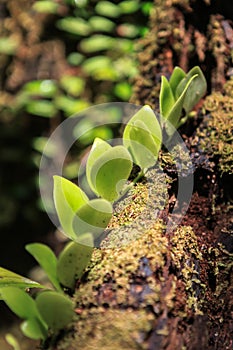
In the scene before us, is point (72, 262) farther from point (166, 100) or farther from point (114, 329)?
point (166, 100)

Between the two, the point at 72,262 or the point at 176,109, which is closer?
the point at 72,262

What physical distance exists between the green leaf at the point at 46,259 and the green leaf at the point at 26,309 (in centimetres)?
7

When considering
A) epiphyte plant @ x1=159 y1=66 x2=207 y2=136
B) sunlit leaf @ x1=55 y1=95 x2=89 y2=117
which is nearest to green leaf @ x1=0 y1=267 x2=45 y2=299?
epiphyte plant @ x1=159 y1=66 x2=207 y2=136

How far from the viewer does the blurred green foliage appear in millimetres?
2279

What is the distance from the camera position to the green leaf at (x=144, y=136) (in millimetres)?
1083

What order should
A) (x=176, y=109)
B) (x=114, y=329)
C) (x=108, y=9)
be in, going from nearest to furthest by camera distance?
(x=114, y=329)
(x=176, y=109)
(x=108, y=9)

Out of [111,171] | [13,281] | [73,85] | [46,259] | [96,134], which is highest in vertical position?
[111,171]

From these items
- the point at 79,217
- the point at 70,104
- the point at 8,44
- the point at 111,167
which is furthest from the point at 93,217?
the point at 8,44

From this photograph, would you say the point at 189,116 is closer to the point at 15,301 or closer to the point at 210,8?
Answer: the point at 210,8

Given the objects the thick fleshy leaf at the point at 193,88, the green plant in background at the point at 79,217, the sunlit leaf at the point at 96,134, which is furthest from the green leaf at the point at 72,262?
the sunlit leaf at the point at 96,134

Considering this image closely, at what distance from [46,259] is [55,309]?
12 cm

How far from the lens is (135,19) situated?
220 cm

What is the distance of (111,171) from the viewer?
3.33 feet

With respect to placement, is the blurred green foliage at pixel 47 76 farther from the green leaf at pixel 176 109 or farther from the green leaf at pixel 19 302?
the green leaf at pixel 19 302
